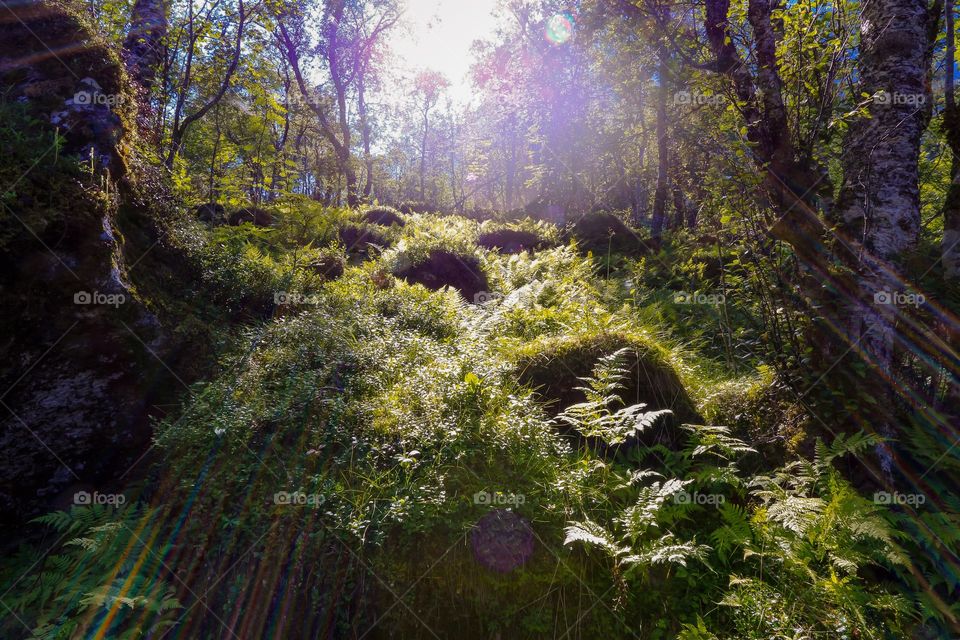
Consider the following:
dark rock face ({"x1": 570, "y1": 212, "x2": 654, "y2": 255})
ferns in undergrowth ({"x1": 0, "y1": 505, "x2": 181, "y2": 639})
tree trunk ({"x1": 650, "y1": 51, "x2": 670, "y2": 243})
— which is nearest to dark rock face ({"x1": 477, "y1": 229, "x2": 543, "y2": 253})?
dark rock face ({"x1": 570, "y1": 212, "x2": 654, "y2": 255})

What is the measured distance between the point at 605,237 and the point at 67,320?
14300 millimetres

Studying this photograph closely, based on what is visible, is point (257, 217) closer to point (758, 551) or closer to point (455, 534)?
point (455, 534)

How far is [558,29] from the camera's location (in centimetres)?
2456

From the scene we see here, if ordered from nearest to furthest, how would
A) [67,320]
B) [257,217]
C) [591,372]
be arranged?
1. [67,320]
2. [591,372]
3. [257,217]

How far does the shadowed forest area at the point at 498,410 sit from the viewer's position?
3.10m

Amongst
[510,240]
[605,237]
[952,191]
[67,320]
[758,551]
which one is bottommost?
[758,551]

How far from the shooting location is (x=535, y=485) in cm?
376

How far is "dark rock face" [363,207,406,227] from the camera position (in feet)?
58.5

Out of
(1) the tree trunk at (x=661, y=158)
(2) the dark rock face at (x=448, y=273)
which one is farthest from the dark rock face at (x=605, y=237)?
(2) the dark rock face at (x=448, y=273)

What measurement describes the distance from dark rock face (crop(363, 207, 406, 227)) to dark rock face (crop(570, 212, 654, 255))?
716 centimetres

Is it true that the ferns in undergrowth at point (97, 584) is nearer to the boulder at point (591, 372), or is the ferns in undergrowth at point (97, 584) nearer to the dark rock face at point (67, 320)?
the dark rock face at point (67, 320)

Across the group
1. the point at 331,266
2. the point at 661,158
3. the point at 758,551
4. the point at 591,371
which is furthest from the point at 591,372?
the point at 661,158

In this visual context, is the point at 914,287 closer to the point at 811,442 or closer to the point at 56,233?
the point at 811,442

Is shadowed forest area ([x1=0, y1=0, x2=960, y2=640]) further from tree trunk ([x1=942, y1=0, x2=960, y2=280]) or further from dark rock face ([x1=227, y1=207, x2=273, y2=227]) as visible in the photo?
dark rock face ([x1=227, y1=207, x2=273, y2=227])
